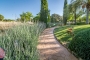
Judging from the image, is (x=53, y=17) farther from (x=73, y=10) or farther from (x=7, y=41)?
(x=7, y=41)

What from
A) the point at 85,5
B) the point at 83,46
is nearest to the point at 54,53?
the point at 83,46

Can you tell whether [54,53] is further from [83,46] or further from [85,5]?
[85,5]

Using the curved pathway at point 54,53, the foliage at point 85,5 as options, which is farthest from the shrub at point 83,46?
the foliage at point 85,5

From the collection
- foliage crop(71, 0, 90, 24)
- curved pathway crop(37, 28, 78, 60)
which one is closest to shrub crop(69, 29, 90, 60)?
curved pathway crop(37, 28, 78, 60)

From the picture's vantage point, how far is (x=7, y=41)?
3557 millimetres

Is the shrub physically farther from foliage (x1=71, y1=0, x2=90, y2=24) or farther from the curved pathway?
foliage (x1=71, y1=0, x2=90, y2=24)

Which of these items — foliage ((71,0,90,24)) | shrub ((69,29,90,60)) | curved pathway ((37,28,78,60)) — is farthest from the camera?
foliage ((71,0,90,24))

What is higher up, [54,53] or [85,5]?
[85,5]

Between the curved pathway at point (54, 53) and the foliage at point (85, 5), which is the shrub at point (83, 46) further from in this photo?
the foliage at point (85, 5)

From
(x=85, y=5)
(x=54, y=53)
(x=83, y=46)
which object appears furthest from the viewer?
(x=85, y=5)

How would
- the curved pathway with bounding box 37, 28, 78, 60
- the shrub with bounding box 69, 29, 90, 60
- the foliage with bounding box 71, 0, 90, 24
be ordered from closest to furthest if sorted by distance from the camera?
the shrub with bounding box 69, 29, 90, 60 → the curved pathway with bounding box 37, 28, 78, 60 → the foliage with bounding box 71, 0, 90, 24

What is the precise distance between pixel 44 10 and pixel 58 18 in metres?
34.7

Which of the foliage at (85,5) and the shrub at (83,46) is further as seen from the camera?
the foliage at (85,5)

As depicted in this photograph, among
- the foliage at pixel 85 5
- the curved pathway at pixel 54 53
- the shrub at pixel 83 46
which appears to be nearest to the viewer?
the shrub at pixel 83 46
